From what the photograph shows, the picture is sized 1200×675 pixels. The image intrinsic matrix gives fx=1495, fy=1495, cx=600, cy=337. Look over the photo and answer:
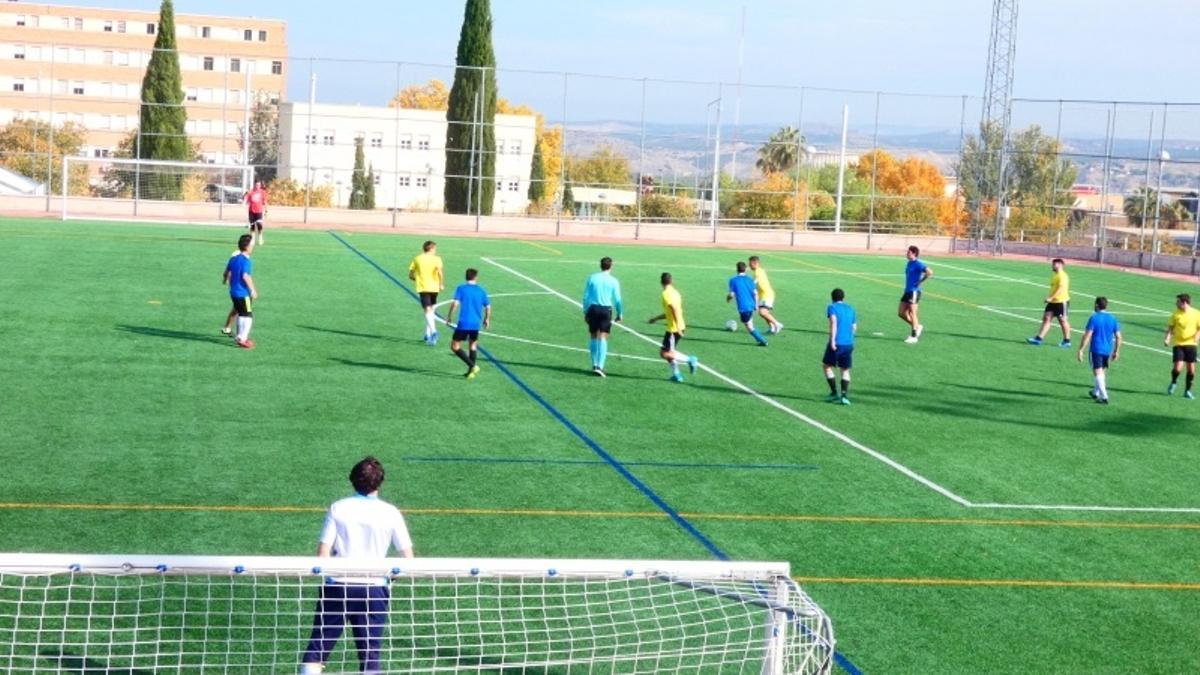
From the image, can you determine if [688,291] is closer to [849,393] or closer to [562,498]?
[849,393]

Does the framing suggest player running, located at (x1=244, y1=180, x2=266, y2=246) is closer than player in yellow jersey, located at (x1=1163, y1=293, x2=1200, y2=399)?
No

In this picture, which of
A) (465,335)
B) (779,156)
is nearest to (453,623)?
(465,335)

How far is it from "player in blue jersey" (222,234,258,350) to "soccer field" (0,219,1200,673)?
1.54ft

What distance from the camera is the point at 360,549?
9.05m

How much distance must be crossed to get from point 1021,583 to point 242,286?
14.5 meters

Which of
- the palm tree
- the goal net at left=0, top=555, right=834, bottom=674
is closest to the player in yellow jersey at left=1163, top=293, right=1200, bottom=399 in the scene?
the goal net at left=0, top=555, right=834, bottom=674

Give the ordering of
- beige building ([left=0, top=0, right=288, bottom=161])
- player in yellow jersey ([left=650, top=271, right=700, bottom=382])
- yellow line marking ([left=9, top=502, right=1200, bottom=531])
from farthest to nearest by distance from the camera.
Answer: beige building ([left=0, top=0, right=288, bottom=161]) < player in yellow jersey ([left=650, top=271, right=700, bottom=382]) < yellow line marking ([left=9, top=502, right=1200, bottom=531])

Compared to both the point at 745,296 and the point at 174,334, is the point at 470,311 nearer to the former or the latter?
the point at 174,334

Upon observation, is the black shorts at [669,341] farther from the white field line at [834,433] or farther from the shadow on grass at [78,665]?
the shadow on grass at [78,665]

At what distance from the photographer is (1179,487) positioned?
18234 mm

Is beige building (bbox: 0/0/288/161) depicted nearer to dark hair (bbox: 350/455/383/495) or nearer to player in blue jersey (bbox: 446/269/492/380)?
player in blue jersey (bbox: 446/269/492/380)

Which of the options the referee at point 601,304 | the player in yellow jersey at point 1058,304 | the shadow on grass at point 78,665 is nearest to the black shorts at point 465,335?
the referee at point 601,304

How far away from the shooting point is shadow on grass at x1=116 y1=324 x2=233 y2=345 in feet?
81.9

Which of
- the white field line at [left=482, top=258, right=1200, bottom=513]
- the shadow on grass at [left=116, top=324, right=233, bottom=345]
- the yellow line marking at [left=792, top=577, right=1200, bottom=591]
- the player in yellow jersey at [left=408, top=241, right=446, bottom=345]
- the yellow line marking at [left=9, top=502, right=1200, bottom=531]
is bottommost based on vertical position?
the yellow line marking at [left=792, top=577, right=1200, bottom=591]
